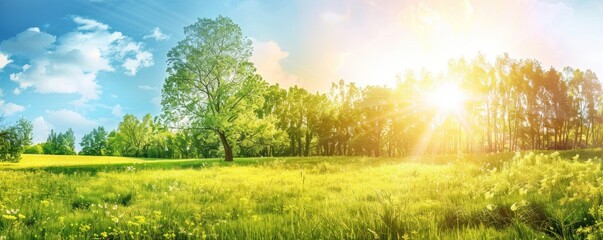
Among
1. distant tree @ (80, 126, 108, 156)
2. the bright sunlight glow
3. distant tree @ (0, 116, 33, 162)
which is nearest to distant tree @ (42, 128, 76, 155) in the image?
distant tree @ (80, 126, 108, 156)

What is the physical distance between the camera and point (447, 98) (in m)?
54.4

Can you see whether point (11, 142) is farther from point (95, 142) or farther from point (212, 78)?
point (95, 142)

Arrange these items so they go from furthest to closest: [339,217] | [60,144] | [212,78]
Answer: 1. [60,144]
2. [212,78]
3. [339,217]

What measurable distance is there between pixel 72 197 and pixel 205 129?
969 inches

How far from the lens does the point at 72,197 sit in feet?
27.2

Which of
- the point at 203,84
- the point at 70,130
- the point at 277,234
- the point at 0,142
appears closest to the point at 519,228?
the point at 277,234

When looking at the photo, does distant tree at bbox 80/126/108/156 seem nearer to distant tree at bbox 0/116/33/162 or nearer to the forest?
the forest

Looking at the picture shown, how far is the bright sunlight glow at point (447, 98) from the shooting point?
Result: 5238cm

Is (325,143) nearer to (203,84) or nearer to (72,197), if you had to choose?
(203,84)

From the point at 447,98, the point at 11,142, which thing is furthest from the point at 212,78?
the point at 447,98

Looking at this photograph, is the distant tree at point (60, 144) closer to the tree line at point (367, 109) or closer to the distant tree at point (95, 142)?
the distant tree at point (95, 142)

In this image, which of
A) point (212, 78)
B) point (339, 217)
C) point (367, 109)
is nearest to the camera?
point (339, 217)

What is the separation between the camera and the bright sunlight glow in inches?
2062

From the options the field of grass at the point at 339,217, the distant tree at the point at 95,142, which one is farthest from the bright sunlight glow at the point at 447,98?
the distant tree at the point at 95,142
